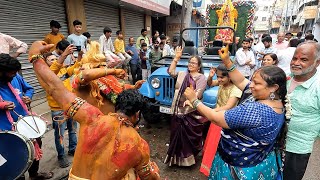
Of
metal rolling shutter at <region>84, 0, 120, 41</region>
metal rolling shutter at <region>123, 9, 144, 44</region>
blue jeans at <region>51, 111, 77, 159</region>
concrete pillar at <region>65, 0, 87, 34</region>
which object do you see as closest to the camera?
blue jeans at <region>51, 111, 77, 159</region>

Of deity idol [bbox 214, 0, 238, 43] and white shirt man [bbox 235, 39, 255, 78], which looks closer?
white shirt man [bbox 235, 39, 255, 78]

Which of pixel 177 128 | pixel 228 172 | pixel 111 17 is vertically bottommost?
pixel 177 128

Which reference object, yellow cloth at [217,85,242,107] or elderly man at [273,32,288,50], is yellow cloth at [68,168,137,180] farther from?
elderly man at [273,32,288,50]

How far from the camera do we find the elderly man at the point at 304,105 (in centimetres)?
175

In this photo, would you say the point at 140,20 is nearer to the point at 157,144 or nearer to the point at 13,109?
the point at 157,144

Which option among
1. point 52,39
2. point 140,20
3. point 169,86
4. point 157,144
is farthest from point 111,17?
point 157,144

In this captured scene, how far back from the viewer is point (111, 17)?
366 inches

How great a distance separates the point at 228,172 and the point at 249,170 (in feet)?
0.54

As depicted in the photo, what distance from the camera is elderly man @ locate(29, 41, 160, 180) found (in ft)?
3.43

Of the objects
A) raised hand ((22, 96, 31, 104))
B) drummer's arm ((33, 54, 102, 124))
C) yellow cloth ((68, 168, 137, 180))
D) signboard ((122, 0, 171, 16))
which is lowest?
yellow cloth ((68, 168, 137, 180))

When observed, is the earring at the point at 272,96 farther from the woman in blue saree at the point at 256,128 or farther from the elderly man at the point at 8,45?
the elderly man at the point at 8,45

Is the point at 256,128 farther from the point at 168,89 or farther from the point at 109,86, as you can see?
the point at 168,89

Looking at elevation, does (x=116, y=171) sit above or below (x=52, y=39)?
below

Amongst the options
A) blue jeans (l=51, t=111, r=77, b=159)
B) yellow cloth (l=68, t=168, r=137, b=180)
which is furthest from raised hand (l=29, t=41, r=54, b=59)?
blue jeans (l=51, t=111, r=77, b=159)
